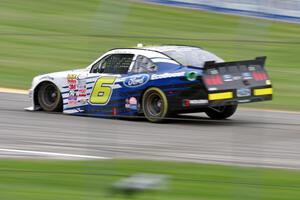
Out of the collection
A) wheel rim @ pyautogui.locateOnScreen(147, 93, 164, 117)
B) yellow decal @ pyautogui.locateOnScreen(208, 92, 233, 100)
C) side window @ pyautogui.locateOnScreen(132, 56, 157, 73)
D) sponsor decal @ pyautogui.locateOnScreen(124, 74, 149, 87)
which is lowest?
wheel rim @ pyautogui.locateOnScreen(147, 93, 164, 117)

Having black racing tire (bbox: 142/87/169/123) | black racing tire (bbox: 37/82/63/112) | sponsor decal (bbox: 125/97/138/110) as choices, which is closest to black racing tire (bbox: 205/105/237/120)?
black racing tire (bbox: 142/87/169/123)

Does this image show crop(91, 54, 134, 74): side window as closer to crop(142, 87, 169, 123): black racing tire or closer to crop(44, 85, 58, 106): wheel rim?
crop(142, 87, 169, 123): black racing tire

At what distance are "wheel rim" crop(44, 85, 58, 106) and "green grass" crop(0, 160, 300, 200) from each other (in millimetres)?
5451

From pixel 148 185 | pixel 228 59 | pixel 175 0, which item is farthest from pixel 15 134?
pixel 175 0

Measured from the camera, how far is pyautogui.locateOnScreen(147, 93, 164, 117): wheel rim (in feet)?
45.1

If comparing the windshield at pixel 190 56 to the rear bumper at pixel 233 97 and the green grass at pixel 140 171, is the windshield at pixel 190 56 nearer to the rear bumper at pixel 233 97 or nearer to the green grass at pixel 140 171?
the rear bumper at pixel 233 97

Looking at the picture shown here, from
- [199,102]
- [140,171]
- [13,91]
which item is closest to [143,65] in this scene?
[199,102]

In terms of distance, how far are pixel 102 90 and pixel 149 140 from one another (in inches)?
125

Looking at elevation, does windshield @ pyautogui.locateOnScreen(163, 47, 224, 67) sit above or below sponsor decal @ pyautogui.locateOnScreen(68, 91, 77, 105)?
above

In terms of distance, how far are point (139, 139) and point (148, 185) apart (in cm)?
495

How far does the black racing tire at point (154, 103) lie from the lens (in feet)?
44.7

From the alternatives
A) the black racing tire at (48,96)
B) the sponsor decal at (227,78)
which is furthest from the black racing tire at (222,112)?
the black racing tire at (48,96)

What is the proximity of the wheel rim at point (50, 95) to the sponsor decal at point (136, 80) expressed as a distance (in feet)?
5.71

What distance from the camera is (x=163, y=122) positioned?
1363cm
